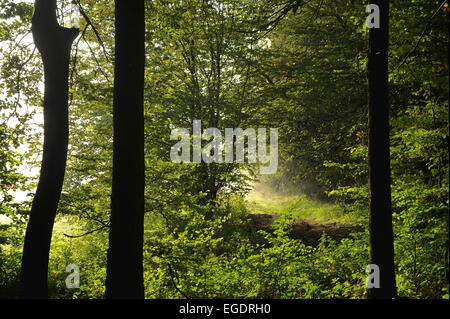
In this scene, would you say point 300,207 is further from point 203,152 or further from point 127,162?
point 127,162

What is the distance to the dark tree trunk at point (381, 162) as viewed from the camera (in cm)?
469

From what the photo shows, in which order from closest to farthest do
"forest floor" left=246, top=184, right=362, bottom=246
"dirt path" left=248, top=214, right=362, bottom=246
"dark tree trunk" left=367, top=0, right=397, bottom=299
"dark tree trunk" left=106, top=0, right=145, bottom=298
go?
1. "dark tree trunk" left=106, top=0, right=145, bottom=298
2. "dark tree trunk" left=367, top=0, right=397, bottom=299
3. "forest floor" left=246, top=184, right=362, bottom=246
4. "dirt path" left=248, top=214, right=362, bottom=246

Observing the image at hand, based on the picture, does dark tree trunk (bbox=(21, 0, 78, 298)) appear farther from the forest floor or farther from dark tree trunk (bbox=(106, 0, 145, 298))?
the forest floor

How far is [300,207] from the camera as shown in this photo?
23734 mm

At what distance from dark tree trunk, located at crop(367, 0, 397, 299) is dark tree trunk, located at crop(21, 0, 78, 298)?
5014 mm

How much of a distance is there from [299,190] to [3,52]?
74.6 feet

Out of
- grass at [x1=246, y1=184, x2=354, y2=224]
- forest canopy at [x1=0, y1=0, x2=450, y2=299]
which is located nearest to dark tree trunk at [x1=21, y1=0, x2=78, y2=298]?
forest canopy at [x1=0, y1=0, x2=450, y2=299]

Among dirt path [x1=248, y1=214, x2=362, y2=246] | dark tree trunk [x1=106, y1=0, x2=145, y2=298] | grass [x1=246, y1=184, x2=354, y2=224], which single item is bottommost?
dirt path [x1=248, y1=214, x2=362, y2=246]

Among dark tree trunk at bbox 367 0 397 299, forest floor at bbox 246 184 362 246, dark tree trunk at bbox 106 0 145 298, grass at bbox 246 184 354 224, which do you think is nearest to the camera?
dark tree trunk at bbox 106 0 145 298

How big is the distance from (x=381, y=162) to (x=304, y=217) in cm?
1744

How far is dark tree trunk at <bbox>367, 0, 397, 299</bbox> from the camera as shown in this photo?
4.69 metres

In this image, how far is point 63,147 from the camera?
5324mm

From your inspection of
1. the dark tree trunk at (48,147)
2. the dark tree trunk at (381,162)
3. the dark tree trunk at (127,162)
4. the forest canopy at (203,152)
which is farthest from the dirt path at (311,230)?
the dark tree trunk at (127,162)
